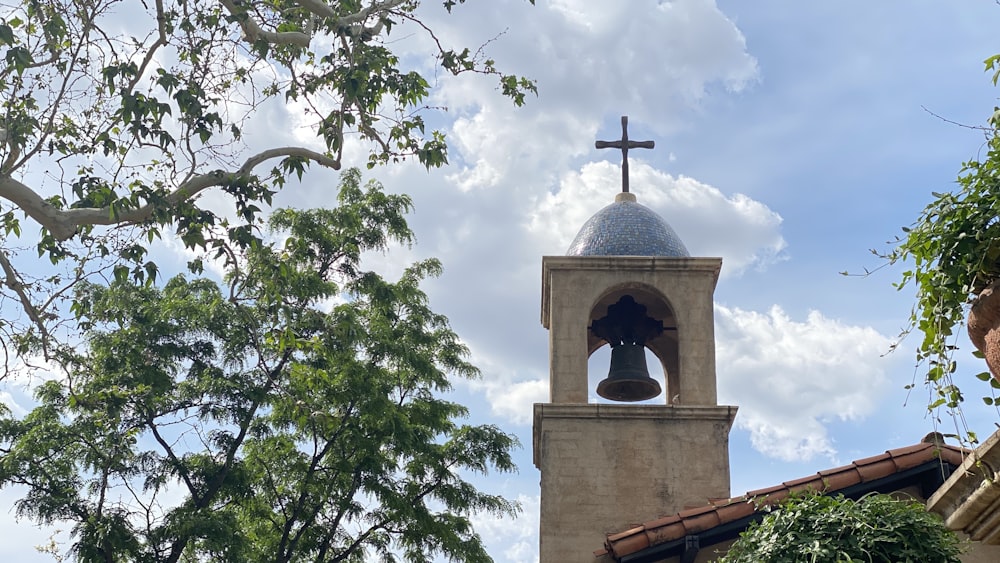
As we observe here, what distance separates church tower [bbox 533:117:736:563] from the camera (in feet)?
45.3

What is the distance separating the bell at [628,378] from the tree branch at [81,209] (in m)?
8.27

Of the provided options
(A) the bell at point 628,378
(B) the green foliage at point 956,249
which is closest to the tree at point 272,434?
(A) the bell at point 628,378

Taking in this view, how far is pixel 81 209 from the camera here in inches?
303

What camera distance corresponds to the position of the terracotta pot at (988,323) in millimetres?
4527

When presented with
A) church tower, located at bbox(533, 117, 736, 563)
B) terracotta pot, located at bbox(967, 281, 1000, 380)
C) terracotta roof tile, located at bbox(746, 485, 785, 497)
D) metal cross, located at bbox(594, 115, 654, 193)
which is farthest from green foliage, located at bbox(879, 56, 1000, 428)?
metal cross, located at bbox(594, 115, 654, 193)

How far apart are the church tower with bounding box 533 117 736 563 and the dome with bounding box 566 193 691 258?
21 millimetres

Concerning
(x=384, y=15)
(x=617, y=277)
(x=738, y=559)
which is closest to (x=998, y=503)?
(x=738, y=559)

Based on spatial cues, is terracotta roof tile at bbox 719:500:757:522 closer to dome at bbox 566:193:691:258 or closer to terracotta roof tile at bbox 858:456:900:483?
terracotta roof tile at bbox 858:456:900:483

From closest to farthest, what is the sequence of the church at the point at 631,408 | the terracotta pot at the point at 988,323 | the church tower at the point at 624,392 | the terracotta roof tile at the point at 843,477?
the terracotta pot at the point at 988,323, the terracotta roof tile at the point at 843,477, the church at the point at 631,408, the church tower at the point at 624,392

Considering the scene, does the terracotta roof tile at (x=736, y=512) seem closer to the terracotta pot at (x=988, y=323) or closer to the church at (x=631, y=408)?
the church at (x=631, y=408)

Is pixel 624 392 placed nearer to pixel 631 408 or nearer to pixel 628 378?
pixel 628 378

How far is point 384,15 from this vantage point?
9008 mm

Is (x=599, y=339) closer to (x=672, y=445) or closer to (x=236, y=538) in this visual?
(x=672, y=445)

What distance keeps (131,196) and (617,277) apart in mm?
8669
